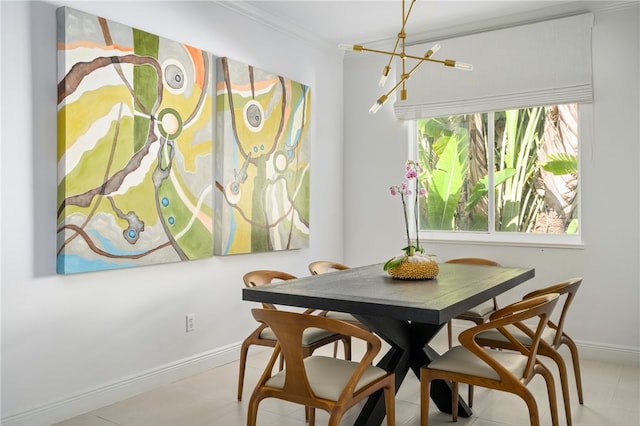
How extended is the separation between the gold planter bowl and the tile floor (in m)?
0.77

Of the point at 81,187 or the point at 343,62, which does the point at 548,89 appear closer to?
the point at 343,62

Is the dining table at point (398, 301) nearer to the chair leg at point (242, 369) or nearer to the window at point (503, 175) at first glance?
the chair leg at point (242, 369)

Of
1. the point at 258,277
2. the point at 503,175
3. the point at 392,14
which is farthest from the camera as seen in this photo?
the point at 503,175

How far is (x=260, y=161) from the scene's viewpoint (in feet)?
14.0

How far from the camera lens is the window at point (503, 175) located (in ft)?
14.7

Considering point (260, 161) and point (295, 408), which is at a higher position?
point (260, 161)

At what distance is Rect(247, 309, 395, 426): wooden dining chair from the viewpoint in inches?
81.5

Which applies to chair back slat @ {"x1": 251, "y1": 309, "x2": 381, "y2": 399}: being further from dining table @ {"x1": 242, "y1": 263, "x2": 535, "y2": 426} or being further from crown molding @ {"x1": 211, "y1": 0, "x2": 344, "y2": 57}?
crown molding @ {"x1": 211, "y1": 0, "x2": 344, "y2": 57}

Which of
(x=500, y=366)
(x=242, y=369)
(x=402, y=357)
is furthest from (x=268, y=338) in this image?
(x=500, y=366)

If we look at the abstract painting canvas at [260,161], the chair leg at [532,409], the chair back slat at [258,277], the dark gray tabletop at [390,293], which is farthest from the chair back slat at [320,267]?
the chair leg at [532,409]

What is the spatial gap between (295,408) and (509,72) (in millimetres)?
3176

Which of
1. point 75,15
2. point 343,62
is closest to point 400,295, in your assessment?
point 75,15

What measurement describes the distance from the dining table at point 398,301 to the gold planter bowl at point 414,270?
3 centimetres

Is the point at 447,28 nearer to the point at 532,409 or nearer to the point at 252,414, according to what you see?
the point at 532,409
